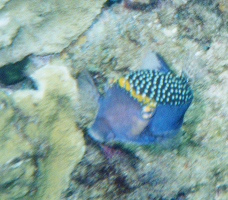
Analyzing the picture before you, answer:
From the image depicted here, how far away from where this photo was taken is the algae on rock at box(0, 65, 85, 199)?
7.07ft

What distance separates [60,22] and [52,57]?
514 millimetres

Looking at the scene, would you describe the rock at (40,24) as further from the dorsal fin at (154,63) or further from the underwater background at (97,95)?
the dorsal fin at (154,63)

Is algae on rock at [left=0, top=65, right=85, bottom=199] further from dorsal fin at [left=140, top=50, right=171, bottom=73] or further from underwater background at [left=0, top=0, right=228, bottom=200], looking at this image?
dorsal fin at [left=140, top=50, right=171, bottom=73]

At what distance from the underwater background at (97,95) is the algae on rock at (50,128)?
0.01 m

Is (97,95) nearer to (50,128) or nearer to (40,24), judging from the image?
(50,128)

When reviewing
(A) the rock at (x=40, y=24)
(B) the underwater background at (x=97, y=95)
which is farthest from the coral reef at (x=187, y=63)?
(A) the rock at (x=40, y=24)

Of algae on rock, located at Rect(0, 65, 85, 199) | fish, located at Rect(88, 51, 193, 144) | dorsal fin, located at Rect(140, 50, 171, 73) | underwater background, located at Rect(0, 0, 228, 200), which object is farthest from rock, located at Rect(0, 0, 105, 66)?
fish, located at Rect(88, 51, 193, 144)

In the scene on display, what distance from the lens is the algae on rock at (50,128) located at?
2156 mm

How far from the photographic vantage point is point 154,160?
306cm

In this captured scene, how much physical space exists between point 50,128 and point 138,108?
1.07 meters

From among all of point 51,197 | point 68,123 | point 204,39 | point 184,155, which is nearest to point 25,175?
point 51,197

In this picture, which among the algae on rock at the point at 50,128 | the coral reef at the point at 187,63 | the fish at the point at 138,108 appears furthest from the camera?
the coral reef at the point at 187,63

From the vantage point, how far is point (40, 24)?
277 centimetres

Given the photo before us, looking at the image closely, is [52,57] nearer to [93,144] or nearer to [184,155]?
[93,144]
